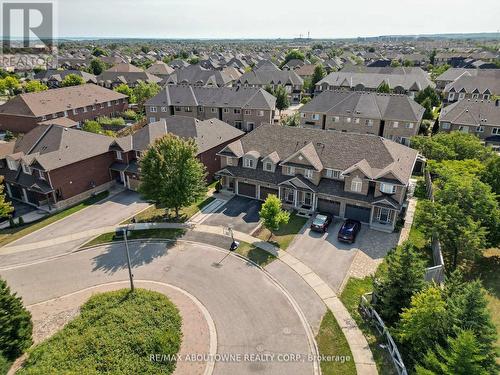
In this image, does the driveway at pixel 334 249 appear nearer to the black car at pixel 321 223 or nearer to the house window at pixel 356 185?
the black car at pixel 321 223

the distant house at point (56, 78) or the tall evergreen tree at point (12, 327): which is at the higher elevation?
the distant house at point (56, 78)

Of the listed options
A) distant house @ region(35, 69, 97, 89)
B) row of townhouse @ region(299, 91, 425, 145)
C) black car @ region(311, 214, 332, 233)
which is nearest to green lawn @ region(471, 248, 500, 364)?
black car @ region(311, 214, 332, 233)

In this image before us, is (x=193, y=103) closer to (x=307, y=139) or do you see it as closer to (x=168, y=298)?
(x=307, y=139)

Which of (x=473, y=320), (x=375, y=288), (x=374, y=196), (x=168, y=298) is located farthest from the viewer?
(x=374, y=196)

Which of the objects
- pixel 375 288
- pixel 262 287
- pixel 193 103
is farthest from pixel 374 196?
pixel 193 103

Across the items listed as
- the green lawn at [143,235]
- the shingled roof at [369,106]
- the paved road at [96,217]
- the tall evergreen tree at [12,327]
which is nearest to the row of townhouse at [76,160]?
the paved road at [96,217]
